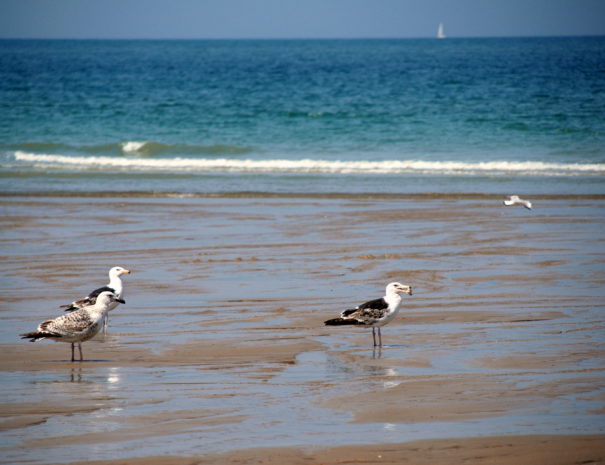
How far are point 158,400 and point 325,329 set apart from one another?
9.50ft

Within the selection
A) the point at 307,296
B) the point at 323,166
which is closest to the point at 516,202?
the point at 307,296

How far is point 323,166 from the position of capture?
2812cm

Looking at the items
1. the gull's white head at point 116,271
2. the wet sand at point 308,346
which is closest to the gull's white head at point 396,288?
the wet sand at point 308,346

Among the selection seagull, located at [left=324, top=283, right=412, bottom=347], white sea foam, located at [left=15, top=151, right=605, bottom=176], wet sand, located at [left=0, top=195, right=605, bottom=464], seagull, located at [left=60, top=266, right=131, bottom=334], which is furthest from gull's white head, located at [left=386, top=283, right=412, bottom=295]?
white sea foam, located at [left=15, top=151, right=605, bottom=176]

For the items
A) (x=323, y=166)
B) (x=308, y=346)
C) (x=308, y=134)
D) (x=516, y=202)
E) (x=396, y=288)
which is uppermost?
(x=396, y=288)

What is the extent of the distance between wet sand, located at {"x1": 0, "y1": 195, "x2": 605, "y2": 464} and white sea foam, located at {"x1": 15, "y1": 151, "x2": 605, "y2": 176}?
30.5 feet

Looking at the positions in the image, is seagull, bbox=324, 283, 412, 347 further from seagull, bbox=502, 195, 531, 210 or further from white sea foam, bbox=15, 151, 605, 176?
white sea foam, bbox=15, 151, 605, 176

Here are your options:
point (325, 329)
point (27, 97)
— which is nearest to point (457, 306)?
point (325, 329)

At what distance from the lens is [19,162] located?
30844 mm

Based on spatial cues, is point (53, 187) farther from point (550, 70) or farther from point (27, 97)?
point (550, 70)

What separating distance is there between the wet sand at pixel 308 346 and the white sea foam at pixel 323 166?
9.31 meters

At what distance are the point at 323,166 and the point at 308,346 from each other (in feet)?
63.6

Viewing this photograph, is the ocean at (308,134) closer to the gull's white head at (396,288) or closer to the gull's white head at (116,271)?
the gull's white head at (116,271)

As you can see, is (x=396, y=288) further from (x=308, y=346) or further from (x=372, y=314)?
(x=308, y=346)
